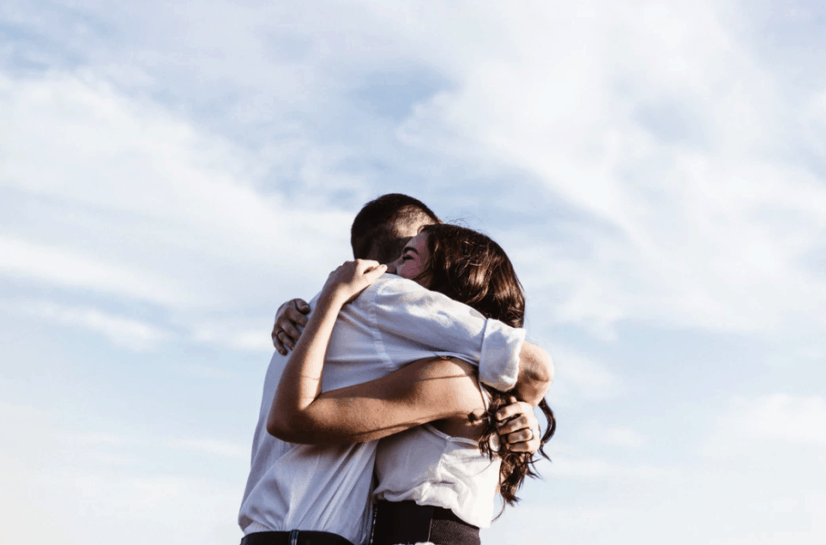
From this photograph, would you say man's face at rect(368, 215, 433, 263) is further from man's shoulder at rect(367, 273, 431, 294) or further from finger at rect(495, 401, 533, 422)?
finger at rect(495, 401, 533, 422)

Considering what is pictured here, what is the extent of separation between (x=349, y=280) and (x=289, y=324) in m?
0.46

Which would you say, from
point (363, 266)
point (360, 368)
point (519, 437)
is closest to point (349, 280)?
point (363, 266)

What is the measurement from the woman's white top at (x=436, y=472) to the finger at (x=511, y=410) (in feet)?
0.48

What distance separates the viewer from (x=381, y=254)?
5246mm

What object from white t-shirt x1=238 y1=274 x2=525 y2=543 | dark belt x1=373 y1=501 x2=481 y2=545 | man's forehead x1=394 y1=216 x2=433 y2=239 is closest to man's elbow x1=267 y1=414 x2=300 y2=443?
white t-shirt x1=238 y1=274 x2=525 y2=543

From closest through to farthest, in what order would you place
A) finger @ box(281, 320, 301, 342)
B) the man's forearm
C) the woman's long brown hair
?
the man's forearm < finger @ box(281, 320, 301, 342) < the woman's long brown hair

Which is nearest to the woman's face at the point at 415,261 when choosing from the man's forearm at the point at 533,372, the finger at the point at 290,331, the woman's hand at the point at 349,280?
the woman's hand at the point at 349,280

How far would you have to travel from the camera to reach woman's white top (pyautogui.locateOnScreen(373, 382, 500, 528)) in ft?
10.1

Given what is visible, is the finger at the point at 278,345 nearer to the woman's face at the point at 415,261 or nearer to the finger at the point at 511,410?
the woman's face at the point at 415,261

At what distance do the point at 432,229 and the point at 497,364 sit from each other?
0.98 meters

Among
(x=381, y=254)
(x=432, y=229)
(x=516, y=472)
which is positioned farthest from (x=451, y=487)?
(x=381, y=254)

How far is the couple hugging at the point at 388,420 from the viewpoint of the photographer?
9.90ft

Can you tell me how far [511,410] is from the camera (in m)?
3.29

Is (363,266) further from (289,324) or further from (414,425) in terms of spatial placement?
(414,425)
